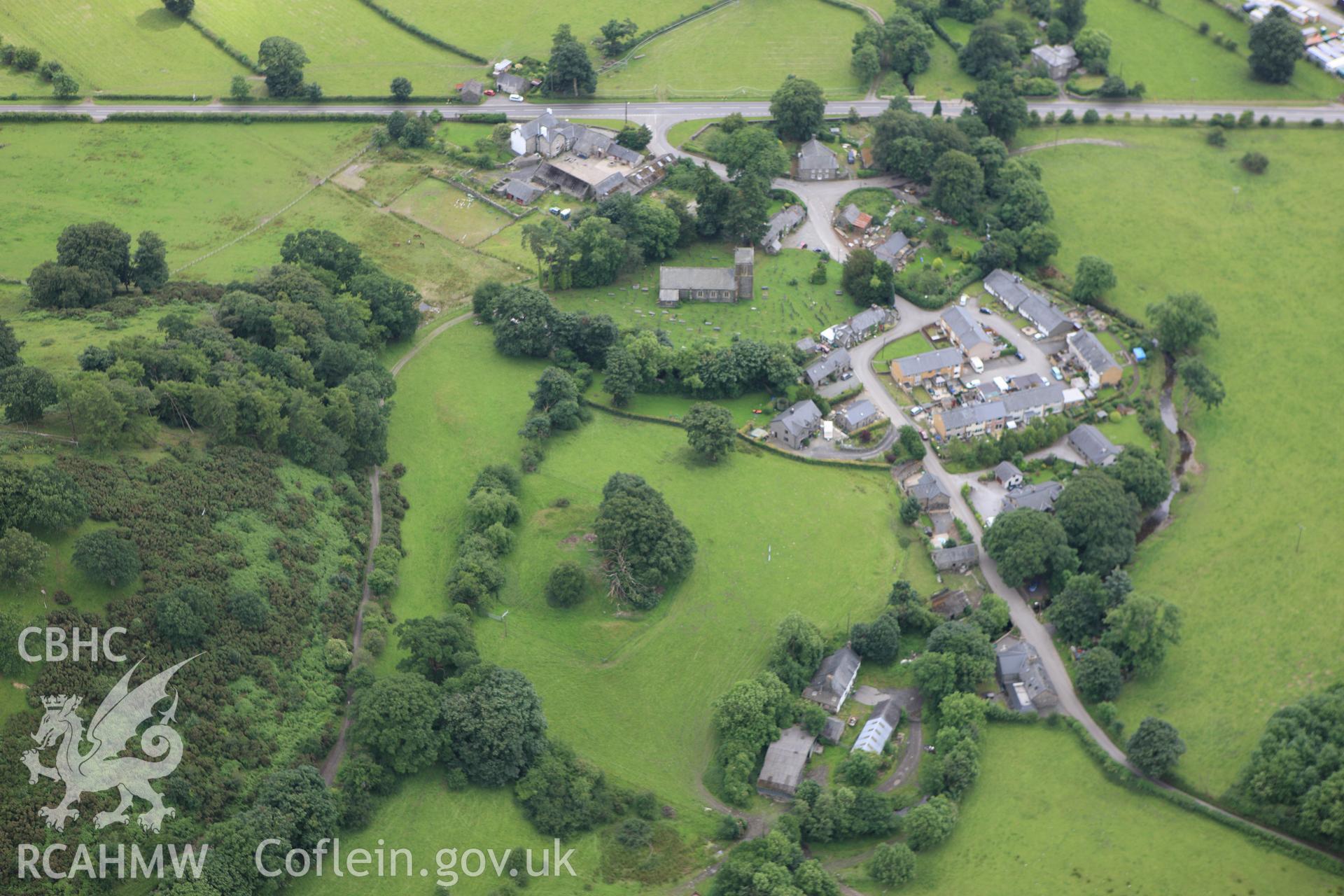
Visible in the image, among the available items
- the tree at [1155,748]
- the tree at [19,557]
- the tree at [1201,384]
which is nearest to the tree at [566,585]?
the tree at [19,557]

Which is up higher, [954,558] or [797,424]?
[797,424]

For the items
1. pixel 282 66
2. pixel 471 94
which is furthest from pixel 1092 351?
pixel 282 66

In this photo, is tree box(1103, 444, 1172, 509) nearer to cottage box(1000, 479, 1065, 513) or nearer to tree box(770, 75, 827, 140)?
cottage box(1000, 479, 1065, 513)

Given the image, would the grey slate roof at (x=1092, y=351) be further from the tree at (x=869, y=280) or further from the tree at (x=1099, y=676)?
the tree at (x=1099, y=676)

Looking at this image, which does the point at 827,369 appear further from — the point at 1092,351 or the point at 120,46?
the point at 120,46

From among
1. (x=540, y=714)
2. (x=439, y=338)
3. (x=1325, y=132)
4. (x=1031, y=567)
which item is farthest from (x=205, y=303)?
(x=1325, y=132)

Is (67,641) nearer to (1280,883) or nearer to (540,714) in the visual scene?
(540,714)

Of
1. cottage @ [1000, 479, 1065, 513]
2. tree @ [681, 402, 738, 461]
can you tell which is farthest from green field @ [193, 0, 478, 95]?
cottage @ [1000, 479, 1065, 513]
